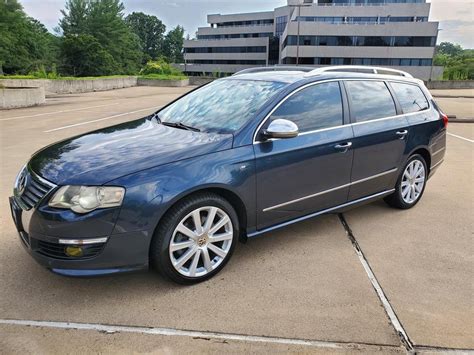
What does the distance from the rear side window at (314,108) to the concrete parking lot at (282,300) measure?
3.88 ft

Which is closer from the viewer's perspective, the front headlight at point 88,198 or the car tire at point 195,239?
the front headlight at point 88,198

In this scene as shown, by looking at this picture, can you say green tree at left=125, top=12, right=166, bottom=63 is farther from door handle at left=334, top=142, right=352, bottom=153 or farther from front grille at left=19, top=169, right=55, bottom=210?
front grille at left=19, top=169, right=55, bottom=210

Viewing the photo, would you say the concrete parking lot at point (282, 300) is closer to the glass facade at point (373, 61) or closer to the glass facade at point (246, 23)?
the glass facade at point (373, 61)

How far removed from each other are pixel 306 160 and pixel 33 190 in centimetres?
226

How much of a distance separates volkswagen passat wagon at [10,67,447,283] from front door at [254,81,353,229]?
0.01 m

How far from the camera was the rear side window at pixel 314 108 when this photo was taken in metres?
3.65

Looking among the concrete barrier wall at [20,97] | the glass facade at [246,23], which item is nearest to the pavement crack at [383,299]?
the concrete barrier wall at [20,97]

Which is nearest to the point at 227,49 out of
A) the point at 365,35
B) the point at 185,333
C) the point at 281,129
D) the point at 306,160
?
the point at 365,35

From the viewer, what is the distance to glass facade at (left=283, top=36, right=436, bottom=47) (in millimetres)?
55469

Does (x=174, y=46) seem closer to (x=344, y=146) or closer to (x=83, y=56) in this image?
(x=83, y=56)

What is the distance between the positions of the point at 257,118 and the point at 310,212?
3.57 ft

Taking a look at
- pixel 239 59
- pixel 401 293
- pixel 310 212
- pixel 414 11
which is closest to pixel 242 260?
pixel 310 212

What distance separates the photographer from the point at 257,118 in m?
3.44

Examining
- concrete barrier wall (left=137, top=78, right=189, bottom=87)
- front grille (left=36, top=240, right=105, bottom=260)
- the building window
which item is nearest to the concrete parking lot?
front grille (left=36, top=240, right=105, bottom=260)
